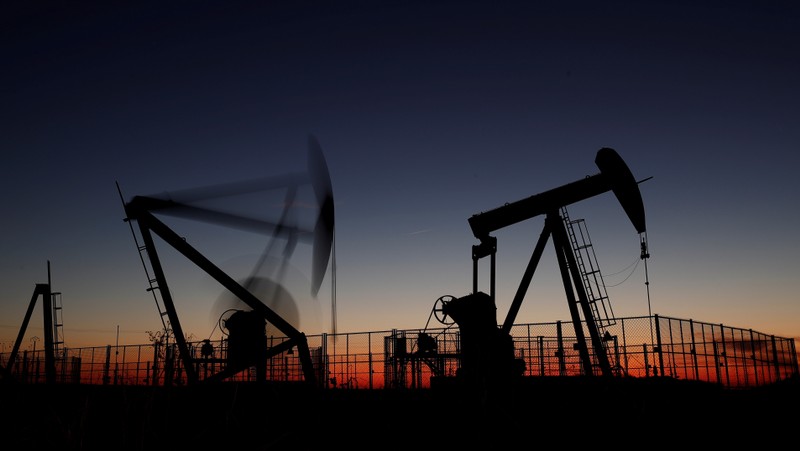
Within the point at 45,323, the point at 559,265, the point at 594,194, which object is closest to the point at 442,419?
the point at 559,265

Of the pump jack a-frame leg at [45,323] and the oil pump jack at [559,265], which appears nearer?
the oil pump jack at [559,265]

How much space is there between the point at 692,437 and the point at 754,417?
3.38 metres

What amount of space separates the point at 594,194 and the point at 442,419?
7.80m

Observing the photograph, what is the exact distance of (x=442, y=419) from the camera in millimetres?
12133

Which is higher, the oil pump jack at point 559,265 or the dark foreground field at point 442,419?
the oil pump jack at point 559,265

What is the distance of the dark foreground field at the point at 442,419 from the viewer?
5.79 metres

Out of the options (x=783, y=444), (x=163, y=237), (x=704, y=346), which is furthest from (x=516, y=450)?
(x=704, y=346)

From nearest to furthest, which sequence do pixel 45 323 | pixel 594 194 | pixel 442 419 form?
pixel 442 419 → pixel 594 194 → pixel 45 323

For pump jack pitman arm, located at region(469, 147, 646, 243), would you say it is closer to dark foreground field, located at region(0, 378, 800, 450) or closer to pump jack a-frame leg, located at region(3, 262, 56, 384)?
dark foreground field, located at region(0, 378, 800, 450)

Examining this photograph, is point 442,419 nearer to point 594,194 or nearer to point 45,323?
point 594,194

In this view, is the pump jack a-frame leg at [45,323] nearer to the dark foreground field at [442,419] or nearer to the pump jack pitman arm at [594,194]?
the dark foreground field at [442,419]

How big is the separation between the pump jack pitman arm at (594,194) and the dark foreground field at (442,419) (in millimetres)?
4530

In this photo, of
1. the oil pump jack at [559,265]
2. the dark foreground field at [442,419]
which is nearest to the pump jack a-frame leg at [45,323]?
the dark foreground field at [442,419]

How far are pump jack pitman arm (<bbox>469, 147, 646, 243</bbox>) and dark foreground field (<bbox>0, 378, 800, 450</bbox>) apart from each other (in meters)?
4.53
